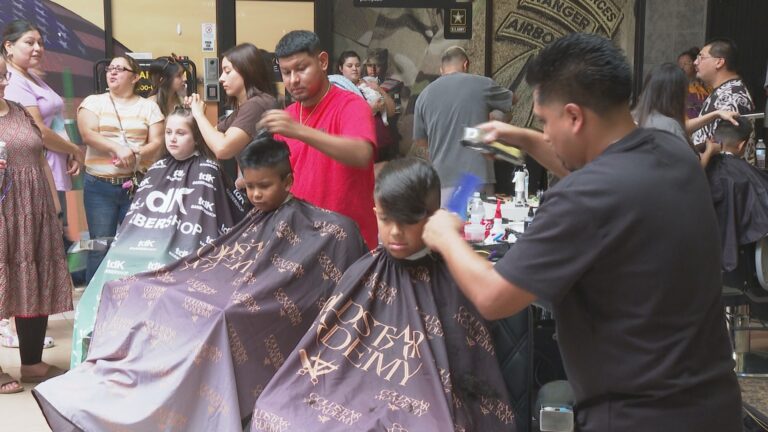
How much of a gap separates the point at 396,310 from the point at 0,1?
15.8ft

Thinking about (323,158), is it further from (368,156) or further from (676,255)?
(676,255)

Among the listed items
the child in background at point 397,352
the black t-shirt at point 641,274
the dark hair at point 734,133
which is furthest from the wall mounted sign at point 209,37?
the black t-shirt at point 641,274

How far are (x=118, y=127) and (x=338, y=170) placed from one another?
215 centimetres

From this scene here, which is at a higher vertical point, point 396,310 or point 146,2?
point 146,2

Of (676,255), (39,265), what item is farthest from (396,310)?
(39,265)

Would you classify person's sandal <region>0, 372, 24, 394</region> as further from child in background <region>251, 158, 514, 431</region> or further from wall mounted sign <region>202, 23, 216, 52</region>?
wall mounted sign <region>202, 23, 216, 52</region>

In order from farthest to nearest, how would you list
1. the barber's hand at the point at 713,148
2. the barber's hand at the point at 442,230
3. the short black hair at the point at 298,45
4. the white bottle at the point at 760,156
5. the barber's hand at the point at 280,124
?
the white bottle at the point at 760,156
the barber's hand at the point at 713,148
the short black hair at the point at 298,45
the barber's hand at the point at 280,124
the barber's hand at the point at 442,230

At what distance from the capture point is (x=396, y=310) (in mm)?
2273

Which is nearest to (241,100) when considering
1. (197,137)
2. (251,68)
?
(251,68)

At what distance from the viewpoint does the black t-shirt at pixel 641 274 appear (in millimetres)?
1455

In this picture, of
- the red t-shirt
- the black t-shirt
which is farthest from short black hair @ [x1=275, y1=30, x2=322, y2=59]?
the black t-shirt

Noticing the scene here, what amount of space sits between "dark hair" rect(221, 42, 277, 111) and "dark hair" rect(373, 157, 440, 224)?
1.08 meters

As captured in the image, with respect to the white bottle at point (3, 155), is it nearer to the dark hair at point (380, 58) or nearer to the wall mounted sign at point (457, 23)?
the wall mounted sign at point (457, 23)

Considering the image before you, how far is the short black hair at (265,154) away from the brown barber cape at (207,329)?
0.50 ft
